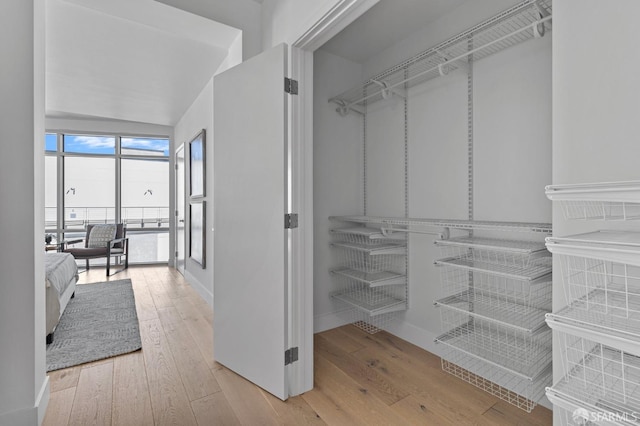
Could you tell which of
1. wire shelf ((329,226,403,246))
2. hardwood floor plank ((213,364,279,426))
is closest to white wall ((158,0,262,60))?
wire shelf ((329,226,403,246))

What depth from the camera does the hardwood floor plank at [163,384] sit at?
5.41ft

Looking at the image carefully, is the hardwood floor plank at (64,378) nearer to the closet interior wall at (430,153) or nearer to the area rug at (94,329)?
the area rug at (94,329)

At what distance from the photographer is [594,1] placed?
970mm

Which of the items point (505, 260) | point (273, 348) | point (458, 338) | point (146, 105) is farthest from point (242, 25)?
point (146, 105)

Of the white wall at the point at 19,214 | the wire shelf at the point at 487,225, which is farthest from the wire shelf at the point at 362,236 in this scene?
the white wall at the point at 19,214

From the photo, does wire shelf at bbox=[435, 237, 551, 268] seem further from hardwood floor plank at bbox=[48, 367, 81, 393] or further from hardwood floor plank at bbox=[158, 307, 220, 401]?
hardwood floor plank at bbox=[48, 367, 81, 393]

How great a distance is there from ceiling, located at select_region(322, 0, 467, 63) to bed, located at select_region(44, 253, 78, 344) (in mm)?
2973

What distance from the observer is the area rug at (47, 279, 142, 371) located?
91.0 inches

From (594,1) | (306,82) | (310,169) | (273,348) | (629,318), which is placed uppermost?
(306,82)

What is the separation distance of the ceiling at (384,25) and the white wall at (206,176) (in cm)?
171

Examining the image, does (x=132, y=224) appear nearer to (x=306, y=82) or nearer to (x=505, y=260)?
(x=306, y=82)

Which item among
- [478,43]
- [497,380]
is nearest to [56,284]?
[497,380]

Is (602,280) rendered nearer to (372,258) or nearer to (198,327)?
(372,258)

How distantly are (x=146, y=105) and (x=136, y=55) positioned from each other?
1.60 m
